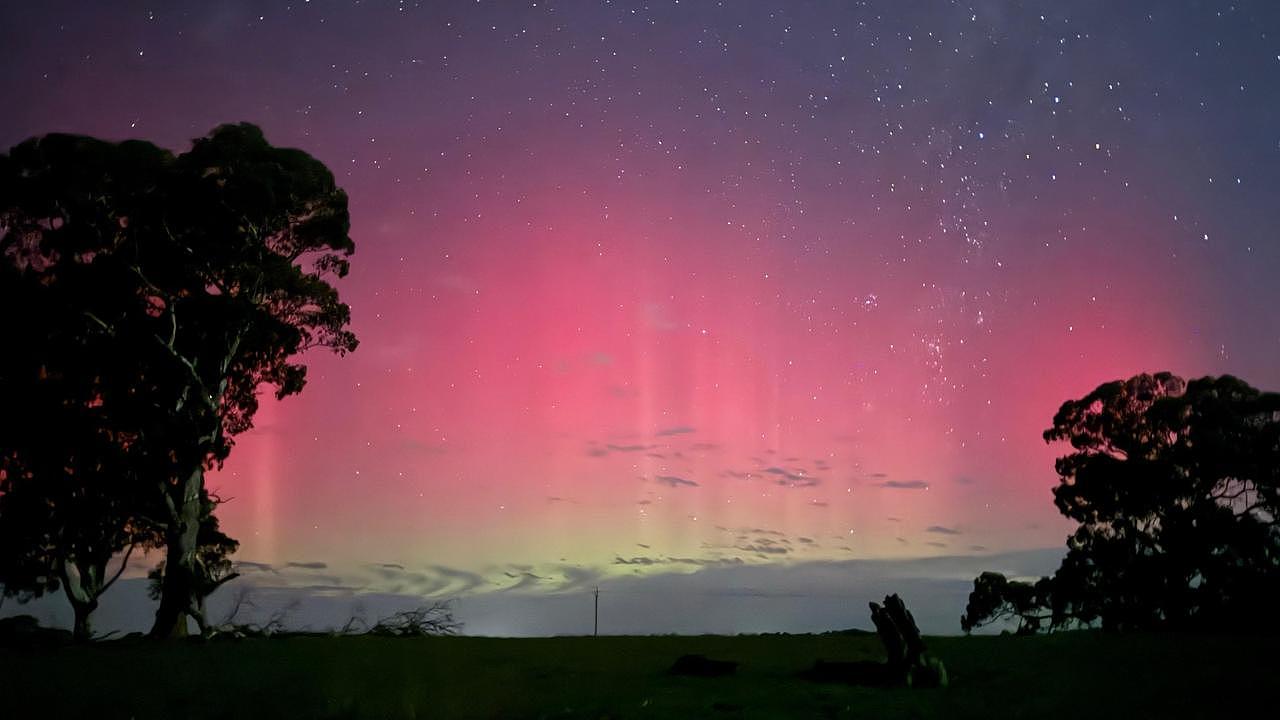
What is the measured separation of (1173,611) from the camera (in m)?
45.7

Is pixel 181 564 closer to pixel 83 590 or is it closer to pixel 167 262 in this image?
pixel 167 262

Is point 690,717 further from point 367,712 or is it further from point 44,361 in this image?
point 44,361

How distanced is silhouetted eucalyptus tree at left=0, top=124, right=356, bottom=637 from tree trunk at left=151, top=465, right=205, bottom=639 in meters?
0.05

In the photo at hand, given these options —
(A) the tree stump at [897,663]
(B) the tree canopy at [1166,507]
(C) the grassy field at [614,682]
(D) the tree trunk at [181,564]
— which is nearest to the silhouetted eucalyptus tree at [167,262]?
(D) the tree trunk at [181,564]

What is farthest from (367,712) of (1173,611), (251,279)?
(1173,611)

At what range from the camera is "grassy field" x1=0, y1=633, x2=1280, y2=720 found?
12484mm

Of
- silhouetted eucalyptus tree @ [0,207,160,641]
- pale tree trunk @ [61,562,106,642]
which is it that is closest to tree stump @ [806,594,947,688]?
silhouetted eucalyptus tree @ [0,207,160,641]

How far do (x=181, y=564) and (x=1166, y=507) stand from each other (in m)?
44.2

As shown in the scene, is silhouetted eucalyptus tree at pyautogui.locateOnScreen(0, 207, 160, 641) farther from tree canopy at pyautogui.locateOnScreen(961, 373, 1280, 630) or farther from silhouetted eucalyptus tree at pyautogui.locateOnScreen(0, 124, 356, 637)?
tree canopy at pyautogui.locateOnScreen(961, 373, 1280, 630)

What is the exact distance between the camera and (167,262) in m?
31.1

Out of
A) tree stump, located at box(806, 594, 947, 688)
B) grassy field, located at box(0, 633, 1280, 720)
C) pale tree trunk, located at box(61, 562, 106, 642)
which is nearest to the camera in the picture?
grassy field, located at box(0, 633, 1280, 720)

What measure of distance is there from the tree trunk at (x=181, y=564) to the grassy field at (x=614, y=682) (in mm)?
6298

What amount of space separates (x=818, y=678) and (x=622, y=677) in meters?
3.29

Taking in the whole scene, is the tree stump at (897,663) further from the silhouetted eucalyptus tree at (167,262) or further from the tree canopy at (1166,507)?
the tree canopy at (1166,507)
